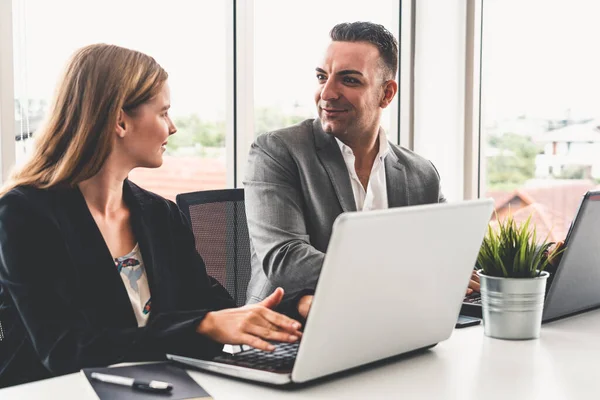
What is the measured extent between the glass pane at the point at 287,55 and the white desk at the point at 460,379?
74.0 inches

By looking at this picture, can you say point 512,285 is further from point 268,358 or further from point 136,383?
point 136,383

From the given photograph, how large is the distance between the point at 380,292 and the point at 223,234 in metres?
1.03

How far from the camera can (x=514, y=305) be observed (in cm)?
156

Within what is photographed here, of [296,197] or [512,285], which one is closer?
[512,285]

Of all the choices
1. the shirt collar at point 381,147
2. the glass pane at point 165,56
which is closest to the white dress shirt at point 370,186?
the shirt collar at point 381,147

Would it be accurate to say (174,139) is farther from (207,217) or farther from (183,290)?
(183,290)

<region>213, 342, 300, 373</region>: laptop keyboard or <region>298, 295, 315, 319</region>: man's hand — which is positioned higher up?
<region>298, 295, 315, 319</region>: man's hand

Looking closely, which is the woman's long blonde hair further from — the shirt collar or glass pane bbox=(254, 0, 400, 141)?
glass pane bbox=(254, 0, 400, 141)

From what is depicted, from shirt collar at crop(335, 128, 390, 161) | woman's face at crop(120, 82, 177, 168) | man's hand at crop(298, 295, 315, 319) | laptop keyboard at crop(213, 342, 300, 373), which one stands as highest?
woman's face at crop(120, 82, 177, 168)

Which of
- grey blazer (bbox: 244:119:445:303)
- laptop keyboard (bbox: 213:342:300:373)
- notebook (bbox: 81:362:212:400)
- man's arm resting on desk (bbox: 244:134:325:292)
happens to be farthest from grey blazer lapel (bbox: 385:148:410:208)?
notebook (bbox: 81:362:212:400)

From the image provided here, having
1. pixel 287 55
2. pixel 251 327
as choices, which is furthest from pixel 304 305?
pixel 287 55

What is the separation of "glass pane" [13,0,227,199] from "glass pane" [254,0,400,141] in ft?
0.61

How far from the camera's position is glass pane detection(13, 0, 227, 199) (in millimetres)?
2510

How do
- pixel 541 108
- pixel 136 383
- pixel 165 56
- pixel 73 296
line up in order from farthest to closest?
pixel 541 108, pixel 165 56, pixel 73 296, pixel 136 383
